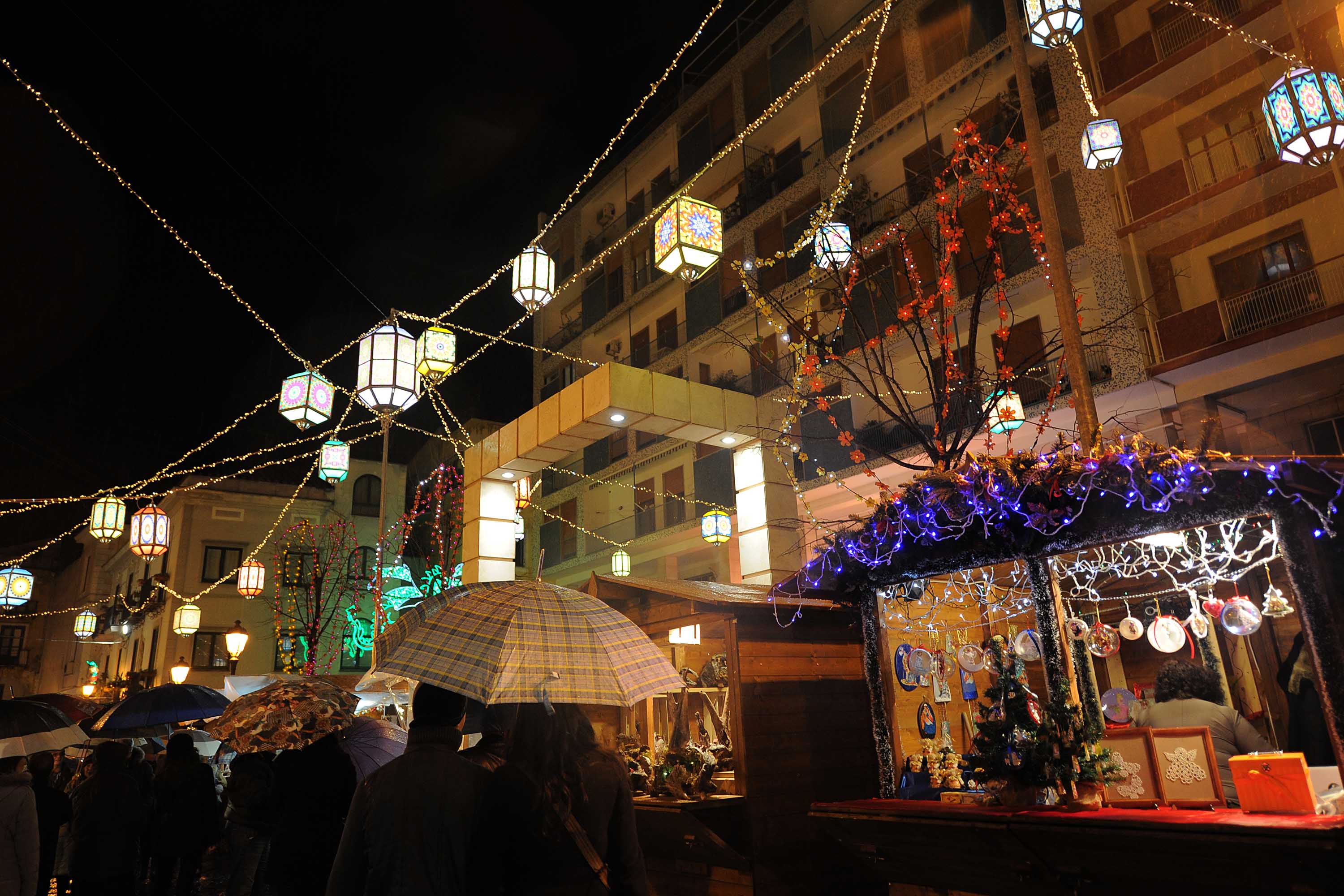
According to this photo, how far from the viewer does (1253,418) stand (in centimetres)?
1373

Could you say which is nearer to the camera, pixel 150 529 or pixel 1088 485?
pixel 1088 485

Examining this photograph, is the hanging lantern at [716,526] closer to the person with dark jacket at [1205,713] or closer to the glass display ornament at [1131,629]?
the glass display ornament at [1131,629]

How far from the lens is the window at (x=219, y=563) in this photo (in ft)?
104

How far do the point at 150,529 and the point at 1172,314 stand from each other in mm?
18550

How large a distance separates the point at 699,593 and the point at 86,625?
25.4 metres

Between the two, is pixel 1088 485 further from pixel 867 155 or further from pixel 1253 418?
pixel 867 155

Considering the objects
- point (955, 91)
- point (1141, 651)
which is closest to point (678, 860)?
point (1141, 651)

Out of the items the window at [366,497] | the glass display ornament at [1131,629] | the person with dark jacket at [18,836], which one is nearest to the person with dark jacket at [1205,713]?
the glass display ornament at [1131,629]

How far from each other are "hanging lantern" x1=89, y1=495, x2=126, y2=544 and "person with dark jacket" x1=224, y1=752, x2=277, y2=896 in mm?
10545

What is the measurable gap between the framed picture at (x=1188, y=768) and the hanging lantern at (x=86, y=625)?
28.6m

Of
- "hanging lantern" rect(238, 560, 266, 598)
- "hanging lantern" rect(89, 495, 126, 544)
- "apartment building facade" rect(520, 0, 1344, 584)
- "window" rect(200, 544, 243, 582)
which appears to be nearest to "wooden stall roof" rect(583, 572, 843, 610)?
"apartment building facade" rect(520, 0, 1344, 584)

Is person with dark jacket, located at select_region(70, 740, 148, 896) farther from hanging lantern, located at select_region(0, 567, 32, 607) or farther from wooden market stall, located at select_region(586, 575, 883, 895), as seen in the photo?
hanging lantern, located at select_region(0, 567, 32, 607)

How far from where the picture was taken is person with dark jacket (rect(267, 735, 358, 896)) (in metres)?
4.49

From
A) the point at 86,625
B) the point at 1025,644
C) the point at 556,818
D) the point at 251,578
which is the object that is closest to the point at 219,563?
the point at 86,625
